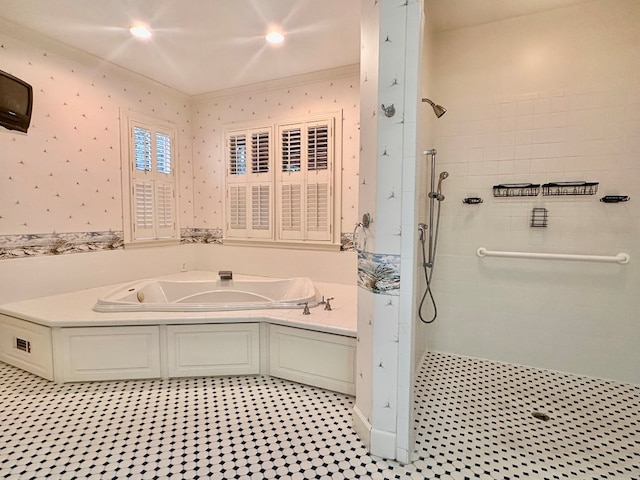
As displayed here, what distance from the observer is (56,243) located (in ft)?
9.75

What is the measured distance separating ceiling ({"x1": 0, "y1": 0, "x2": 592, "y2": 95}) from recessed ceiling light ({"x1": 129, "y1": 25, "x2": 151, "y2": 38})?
0.16 feet

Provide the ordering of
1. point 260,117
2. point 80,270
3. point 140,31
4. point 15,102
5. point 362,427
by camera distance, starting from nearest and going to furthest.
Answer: point 362,427 < point 15,102 < point 140,31 < point 80,270 < point 260,117

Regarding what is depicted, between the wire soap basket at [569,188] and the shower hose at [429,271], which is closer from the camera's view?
the wire soap basket at [569,188]

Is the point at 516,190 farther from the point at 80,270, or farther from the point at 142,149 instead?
the point at 80,270

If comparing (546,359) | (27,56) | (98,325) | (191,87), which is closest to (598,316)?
(546,359)

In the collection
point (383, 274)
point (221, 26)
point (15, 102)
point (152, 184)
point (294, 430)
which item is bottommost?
point (294, 430)

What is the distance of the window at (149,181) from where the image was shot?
3523 millimetres

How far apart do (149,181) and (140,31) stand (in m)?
1.52

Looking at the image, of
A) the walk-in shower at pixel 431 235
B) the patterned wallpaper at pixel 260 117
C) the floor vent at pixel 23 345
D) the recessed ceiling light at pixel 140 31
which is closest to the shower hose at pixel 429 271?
the walk-in shower at pixel 431 235

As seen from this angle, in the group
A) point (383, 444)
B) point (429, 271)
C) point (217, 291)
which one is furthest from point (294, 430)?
point (217, 291)

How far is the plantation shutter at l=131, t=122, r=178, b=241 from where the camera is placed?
3584 mm

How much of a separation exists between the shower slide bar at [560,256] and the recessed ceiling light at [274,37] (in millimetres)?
2409

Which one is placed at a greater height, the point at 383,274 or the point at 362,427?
the point at 383,274

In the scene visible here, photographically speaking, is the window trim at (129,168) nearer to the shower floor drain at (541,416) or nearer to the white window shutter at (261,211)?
the white window shutter at (261,211)
